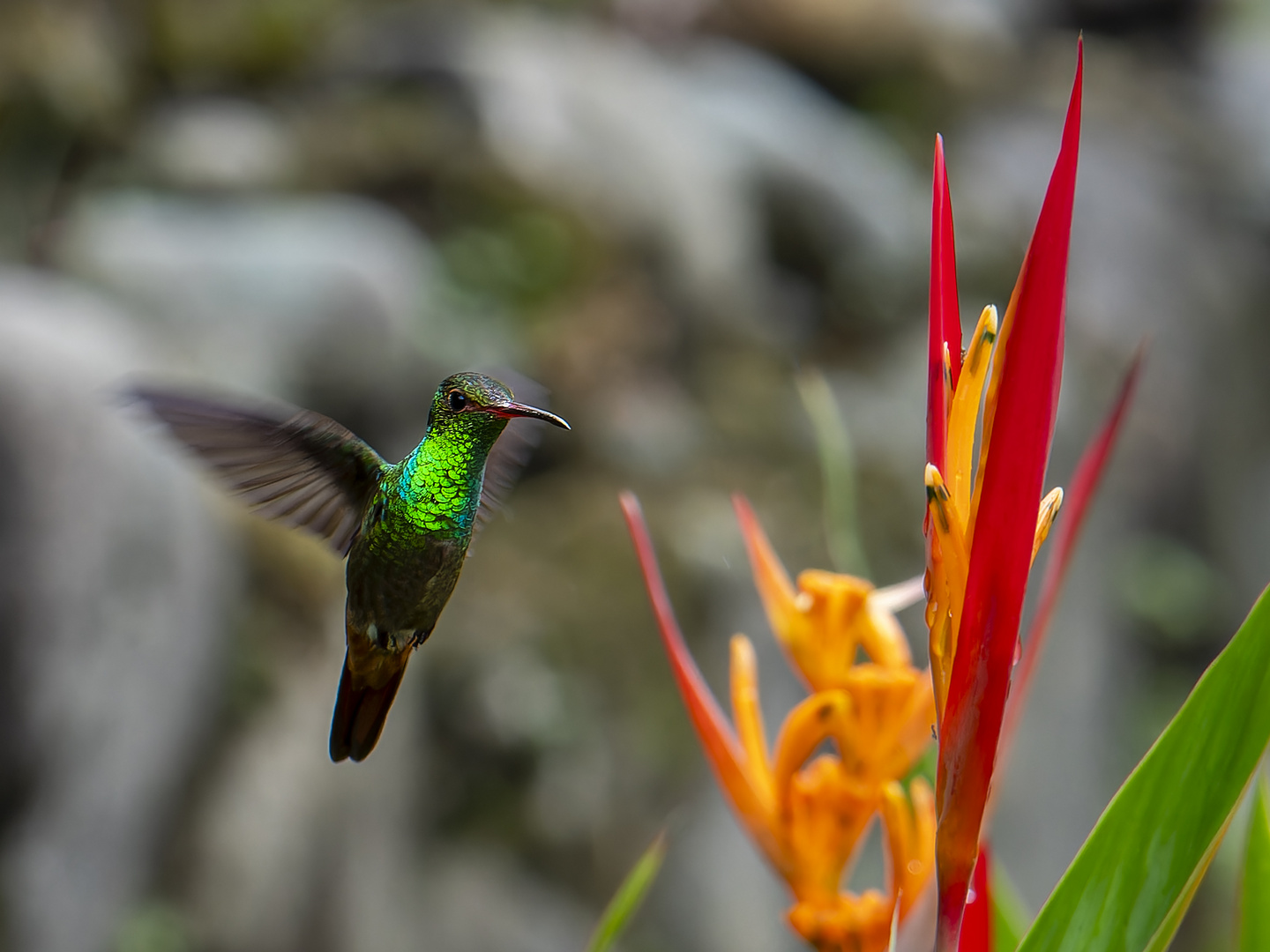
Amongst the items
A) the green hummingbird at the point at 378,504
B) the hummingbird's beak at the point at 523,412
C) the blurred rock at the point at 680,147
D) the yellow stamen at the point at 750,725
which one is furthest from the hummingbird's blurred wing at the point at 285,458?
the blurred rock at the point at 680,147

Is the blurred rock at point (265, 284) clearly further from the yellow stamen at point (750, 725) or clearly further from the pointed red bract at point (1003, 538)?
the pointed red bract at point (1003, 538)

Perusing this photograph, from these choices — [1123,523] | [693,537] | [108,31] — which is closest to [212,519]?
[693,537]

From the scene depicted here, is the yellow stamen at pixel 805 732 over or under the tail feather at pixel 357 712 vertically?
over

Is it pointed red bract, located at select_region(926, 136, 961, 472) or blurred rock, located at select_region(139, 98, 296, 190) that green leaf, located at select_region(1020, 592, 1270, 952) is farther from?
blurred rock, located at select_region(139, 98, 296, 190)

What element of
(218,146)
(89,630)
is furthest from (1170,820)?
(218,146)

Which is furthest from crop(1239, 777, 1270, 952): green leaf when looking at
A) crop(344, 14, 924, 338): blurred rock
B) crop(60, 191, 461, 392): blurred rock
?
crop(344, 14, 924, 338): blurred rock

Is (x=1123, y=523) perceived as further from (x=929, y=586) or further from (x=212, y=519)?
(x=929, y=586)

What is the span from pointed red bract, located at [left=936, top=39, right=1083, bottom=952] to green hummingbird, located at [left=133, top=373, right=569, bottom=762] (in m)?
0.18

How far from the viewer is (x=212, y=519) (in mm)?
2135

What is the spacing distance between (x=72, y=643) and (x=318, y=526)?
1.55 metres

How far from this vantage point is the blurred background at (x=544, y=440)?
6.49 ft

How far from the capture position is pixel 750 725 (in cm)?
58

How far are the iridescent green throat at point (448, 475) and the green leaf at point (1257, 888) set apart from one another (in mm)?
386

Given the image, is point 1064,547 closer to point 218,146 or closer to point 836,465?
point 836,465
